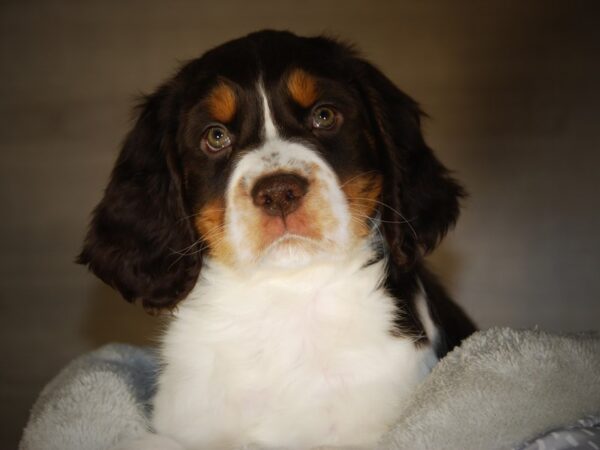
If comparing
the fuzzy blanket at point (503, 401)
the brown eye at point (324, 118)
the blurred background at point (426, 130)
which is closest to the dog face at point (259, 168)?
the brown eye at point (324, 118)

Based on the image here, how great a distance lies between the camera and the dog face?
224 cm

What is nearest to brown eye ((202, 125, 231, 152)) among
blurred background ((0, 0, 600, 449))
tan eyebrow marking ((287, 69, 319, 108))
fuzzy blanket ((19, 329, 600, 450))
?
tan eyebrow marking ((287, 69, 319, 108))

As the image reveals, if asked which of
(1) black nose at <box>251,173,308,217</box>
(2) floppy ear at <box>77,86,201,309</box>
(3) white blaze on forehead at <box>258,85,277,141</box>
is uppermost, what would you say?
(3) white blaze on forehead at <box>258,85,277,141</box>

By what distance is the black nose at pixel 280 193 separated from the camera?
83.4 inches

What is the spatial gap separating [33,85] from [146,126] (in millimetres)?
1886

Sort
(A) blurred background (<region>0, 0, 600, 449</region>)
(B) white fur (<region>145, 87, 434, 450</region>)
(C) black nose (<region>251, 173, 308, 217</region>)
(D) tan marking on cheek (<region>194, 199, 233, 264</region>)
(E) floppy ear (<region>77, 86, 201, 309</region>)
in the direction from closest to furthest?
(C) black nose (<region>251, 173, 308, 217</region>) → (B) white fur (<region>145, 87, 434, 450</region>) → (D) tan marking on cheek (<region>194, 199, 233, 264</region>) → (E) floppy ear (<region>77, 86, 201, 309</region>) → (A) blurred background (<region>0, 0, 600, 449</region>)

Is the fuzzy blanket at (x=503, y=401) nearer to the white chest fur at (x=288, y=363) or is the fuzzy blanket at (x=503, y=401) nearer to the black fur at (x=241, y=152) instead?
the white chest fur at (x=288, y=363)

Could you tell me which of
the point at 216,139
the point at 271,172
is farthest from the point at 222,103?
the point at 271,172

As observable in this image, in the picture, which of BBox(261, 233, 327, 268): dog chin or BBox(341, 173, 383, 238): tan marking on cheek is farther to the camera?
BBox(341, 173, 383, 238): tan marking on cheek

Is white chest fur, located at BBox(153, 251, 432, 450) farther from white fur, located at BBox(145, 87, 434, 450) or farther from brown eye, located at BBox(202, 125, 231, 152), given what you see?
brown eye, located at BBox(202, 125, 231, 152)

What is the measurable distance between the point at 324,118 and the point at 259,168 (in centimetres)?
Result: 33

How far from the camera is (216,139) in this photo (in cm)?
245

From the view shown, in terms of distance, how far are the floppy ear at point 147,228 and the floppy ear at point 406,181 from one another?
2.06 feet

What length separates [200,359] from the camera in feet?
8.09
